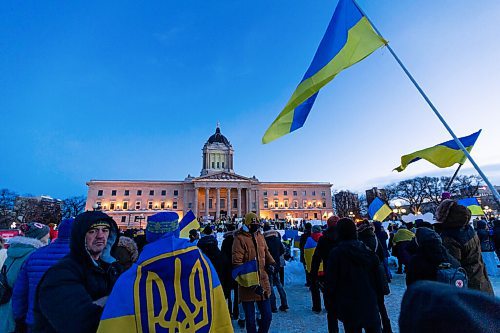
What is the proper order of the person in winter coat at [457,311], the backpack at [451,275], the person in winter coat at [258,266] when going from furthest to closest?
the person in winter coat at [258,266] → the backpack at [451,275] → the person in winter coat at [457,311]

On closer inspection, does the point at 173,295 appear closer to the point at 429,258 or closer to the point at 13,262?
the point at 429,258

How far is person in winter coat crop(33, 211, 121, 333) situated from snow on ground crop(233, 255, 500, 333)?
12.9 feet

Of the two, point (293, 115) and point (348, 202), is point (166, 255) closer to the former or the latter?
point (293, 115)

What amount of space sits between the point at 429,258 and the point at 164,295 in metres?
2.50

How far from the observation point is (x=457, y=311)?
2.08 ft

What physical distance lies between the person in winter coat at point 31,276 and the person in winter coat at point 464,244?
3941 mm

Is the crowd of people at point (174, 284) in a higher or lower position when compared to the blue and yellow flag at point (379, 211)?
lower

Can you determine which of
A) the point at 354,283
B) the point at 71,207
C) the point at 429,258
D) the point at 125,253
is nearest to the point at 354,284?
the point at 354,283

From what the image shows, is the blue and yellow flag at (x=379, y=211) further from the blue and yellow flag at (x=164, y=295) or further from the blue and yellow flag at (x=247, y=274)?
the blue and yellow flag at (x=164, y=295)

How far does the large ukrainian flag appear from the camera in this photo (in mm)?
4152

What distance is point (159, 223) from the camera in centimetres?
191

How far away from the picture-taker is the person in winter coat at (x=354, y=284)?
10.3 feet

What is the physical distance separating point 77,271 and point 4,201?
2375 inches

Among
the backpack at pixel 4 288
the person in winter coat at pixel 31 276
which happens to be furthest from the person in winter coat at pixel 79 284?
the backpack at pixel 4 288
